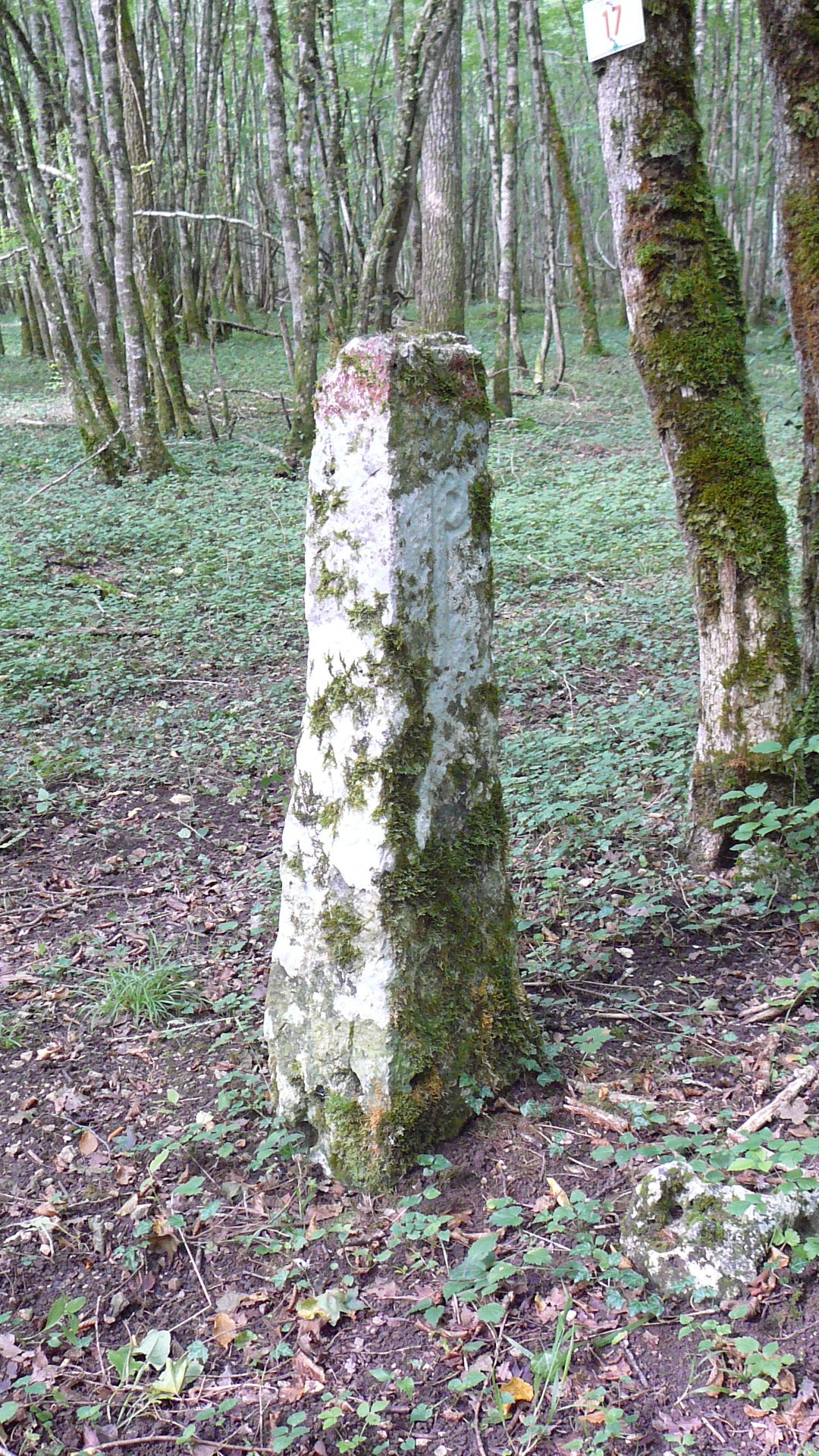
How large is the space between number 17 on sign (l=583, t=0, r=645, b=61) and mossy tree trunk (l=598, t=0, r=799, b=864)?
0.11m

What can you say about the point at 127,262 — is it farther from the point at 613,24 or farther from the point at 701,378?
the point at 701,378

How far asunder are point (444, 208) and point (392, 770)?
1334 cm

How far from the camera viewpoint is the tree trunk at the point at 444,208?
549 inches

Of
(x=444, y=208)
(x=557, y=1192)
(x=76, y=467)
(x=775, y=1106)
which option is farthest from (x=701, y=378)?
(x=444, y=208)

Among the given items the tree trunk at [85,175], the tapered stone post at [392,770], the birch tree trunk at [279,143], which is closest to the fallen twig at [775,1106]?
the tapered stone post at [392,770]

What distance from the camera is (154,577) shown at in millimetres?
9102

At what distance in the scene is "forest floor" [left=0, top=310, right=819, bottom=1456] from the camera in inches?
86.7

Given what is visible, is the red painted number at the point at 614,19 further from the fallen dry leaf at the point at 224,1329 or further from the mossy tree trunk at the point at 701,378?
the fallen dry leaf at the point at 224,1329

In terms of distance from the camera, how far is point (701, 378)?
149 inches

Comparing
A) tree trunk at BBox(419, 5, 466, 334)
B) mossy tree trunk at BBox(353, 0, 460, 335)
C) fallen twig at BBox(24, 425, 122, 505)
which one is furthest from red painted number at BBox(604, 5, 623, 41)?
tree trunk at BBox(419, 5, 466, 334)

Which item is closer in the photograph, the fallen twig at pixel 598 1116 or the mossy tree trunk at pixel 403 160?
the fallen twig at pixel 598 1116

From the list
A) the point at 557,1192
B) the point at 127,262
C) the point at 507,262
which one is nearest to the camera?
the point at 557,1192

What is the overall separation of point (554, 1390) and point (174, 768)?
434 cm

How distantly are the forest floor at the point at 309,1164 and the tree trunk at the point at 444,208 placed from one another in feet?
27.9
